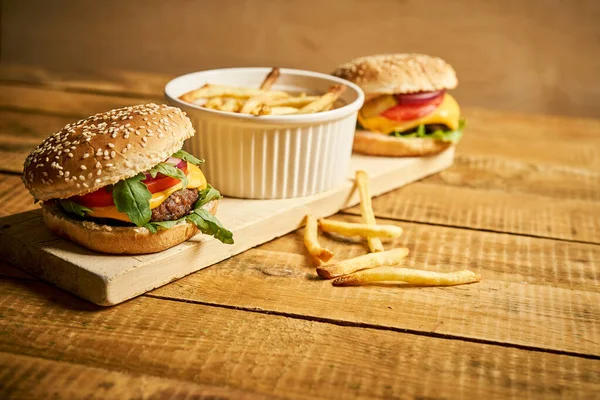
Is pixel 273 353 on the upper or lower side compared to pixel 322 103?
lower

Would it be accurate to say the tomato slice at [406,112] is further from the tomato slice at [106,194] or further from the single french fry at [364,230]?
the tomato slice at [106,194]

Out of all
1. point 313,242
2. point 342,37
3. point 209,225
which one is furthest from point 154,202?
point 342,37

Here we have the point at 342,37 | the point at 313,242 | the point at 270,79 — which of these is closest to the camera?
the point at 313,242

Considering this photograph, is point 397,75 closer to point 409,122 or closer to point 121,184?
point 409,122

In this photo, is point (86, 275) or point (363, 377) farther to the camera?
point (86, 275)

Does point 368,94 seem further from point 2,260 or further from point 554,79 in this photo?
point 554,79

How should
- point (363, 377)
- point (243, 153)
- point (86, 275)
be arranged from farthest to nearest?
point (243, 153) < point (86, 275) < point (363, 377)

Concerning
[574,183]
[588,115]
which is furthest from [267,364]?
[588,115]
